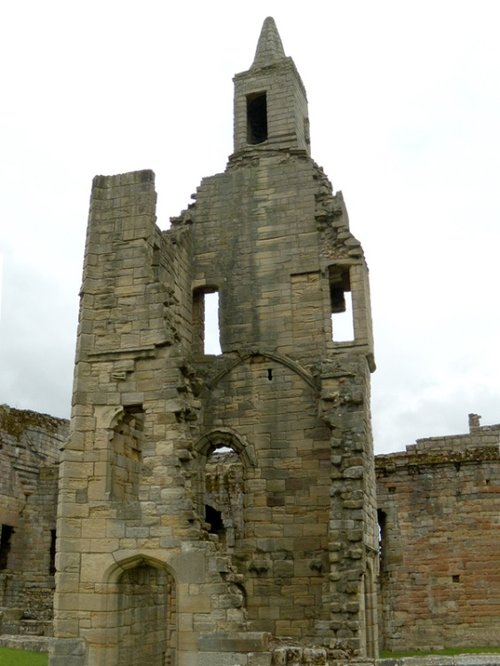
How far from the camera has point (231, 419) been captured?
1527 centimetres

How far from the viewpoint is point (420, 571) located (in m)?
20.6

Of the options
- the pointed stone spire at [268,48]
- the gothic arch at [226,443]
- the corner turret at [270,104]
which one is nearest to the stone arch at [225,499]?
the gothic arch at [226,443]

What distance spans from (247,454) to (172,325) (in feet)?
12.4

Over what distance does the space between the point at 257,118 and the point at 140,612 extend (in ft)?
39.9

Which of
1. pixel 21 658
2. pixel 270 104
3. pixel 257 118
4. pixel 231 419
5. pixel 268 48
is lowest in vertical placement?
pixel 21 658

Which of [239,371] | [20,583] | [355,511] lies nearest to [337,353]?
[239,371]

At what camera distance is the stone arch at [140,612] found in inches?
443

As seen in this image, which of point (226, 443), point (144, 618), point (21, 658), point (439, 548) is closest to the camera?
point (144, 618)

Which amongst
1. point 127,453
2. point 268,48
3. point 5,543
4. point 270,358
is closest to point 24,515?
point 5,543

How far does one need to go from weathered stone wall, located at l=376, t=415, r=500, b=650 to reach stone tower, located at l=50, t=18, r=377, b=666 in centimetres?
651

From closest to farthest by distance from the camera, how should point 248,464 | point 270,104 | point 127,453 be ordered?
point 127,453 < point 248,464 < point 270,104

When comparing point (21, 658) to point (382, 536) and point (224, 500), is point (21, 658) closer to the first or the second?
point (224, 500)

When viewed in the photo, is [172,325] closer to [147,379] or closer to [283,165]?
[147,379]

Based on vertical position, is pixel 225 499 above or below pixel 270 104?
below
